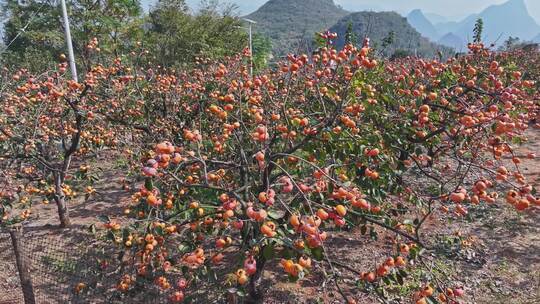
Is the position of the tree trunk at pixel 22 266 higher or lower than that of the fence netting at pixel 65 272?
higher

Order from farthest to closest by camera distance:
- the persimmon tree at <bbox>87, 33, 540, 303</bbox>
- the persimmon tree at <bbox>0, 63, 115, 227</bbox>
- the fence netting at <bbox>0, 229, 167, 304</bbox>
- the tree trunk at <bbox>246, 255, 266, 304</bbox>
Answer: the persimmon tree at <bbox>0, 63, 115, 227</bbox>
the fence netting at <bbox>0, 229, 167, 304</bbox>
the tree trunk at <bbox>246, 255, 266, 304</bbox>
the persimmon tree at <bbox>87, 33, 540, 303</bbox>

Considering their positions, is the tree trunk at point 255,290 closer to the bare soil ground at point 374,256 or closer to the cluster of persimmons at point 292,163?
the cluster of persimmons at point 292,163

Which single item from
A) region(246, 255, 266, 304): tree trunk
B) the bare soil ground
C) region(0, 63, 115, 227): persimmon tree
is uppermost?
region(0, 63, 115, 227): persimmon tree

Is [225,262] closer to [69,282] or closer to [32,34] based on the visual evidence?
[69,282]

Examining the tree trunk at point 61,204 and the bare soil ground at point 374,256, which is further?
the tree trunk at point 61,204

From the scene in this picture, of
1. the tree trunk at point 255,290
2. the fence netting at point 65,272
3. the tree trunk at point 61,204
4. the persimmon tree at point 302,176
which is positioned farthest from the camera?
the tree trunk at point 61,204

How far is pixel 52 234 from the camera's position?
5.55 meters

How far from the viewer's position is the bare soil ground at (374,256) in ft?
13.8

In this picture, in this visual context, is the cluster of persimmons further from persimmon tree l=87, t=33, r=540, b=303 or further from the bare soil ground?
the bare soil ground

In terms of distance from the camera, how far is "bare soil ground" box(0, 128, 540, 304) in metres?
4.19

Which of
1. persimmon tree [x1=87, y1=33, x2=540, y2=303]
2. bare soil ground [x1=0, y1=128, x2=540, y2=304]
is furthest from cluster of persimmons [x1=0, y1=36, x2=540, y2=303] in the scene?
bare soil ground [x1=0, y1=128, x2=540, y2=304]

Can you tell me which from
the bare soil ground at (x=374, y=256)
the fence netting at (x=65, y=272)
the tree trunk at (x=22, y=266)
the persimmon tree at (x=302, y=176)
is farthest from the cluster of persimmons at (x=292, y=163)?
the tree trunk at (x=22, y=266)

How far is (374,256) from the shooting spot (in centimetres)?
487

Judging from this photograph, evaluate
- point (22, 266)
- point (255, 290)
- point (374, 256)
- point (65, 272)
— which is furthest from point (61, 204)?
point (374, 256)
